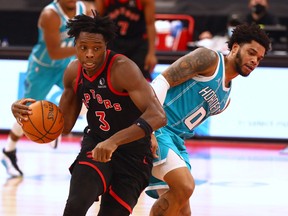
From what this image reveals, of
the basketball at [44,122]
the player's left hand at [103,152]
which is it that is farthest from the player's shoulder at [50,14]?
the player's left hand at [103,152]

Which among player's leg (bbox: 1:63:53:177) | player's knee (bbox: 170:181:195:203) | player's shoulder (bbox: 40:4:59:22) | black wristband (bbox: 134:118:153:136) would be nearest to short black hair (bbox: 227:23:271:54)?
player's knee (bbox: 170:181:195:203)

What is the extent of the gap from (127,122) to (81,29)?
0.58 m

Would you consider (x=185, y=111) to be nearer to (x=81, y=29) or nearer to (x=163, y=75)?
(x=163, y=75)

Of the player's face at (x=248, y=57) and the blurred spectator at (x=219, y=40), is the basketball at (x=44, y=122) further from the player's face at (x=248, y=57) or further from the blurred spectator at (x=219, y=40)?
the blurred spectator at (x=219, y=40)

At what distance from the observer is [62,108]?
15.7ft

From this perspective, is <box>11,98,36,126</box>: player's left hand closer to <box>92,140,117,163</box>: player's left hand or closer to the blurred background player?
<box>92,140,117,163</box>: player's left hand

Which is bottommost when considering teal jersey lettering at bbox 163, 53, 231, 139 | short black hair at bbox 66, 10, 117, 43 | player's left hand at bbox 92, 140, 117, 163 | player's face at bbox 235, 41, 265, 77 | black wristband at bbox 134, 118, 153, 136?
teal jersey lettering at bbox 163, 53, 231, 139

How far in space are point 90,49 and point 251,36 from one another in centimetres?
126

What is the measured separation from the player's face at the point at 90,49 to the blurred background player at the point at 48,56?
3329 mm

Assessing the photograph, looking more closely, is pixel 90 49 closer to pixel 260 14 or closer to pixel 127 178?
pixel 127 178

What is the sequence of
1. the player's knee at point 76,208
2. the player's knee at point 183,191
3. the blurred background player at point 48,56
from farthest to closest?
the blurred background player at point 48,56, the player's knee at point 183,191, the player's knee at point 76,208

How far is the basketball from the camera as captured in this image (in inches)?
181

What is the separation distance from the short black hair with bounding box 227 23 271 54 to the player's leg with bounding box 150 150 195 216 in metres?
0.89

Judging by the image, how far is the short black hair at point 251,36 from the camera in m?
5.25
